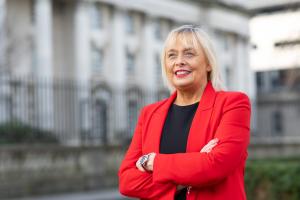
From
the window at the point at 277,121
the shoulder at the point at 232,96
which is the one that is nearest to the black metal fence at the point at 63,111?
the shoulder at the point at 232,96

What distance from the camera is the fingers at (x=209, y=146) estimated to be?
127 inches

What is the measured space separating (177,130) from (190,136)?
0.10 metres

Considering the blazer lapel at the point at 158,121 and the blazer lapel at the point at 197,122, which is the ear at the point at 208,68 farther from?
the blazer lapel at the point at 158,121

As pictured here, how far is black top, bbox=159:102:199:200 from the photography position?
11.1 ft

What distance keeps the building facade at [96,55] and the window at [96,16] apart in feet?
0.24

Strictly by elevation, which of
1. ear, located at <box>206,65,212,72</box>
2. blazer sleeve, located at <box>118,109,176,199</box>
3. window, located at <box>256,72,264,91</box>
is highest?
ear, located at <box>206,65,212,72</box>

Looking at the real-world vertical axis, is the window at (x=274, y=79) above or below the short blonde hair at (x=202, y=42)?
below

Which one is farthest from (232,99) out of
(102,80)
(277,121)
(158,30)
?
(277,121)

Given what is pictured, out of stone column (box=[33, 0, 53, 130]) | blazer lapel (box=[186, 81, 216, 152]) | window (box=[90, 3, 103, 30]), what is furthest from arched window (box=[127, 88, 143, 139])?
window (box=[90, 3, 103, 30])

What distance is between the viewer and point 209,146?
3.24 metres

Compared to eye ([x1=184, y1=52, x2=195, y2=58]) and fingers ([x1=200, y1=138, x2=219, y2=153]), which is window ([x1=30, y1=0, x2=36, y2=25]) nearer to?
eye ([x1=184, y1=52, x2=195, y2=58])

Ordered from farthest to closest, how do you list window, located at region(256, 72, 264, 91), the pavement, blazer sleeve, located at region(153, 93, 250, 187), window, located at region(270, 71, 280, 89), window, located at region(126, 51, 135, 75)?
window, located at region(256, 72, 264, 91)
window, located at region(270, 71, 280, 89)
window, located at region(126, 51, 135, 75)
the pavement
blazer sleeve, located at region(153, 93, 250, 187)

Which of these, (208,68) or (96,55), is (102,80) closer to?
Result: (96,55)

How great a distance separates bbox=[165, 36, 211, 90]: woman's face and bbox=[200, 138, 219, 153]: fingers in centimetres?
36
